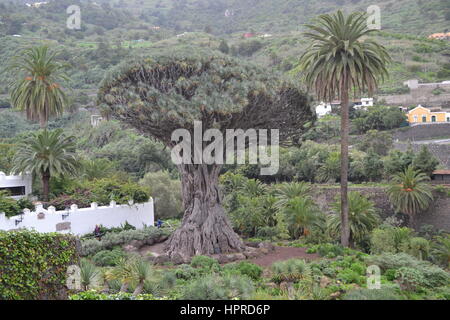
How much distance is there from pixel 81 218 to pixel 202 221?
7723mm

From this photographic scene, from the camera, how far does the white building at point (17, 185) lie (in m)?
31.7

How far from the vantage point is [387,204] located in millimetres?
37938

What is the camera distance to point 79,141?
2576 inches

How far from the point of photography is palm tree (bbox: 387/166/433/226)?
33.8 metres

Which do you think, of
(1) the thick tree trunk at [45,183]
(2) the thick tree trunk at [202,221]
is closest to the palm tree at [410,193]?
(2) the thick tree trunk at [202,221]

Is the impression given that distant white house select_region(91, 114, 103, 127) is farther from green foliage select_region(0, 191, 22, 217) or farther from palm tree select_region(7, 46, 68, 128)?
green foliage select_region(0, 191, 22, 217)

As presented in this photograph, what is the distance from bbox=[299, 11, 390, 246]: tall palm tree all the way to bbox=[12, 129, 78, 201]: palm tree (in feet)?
48.2

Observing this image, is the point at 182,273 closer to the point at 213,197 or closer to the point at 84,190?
the point at 213,197

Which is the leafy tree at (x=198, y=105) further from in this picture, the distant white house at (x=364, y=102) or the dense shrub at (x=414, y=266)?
the distant white house at (x=364, y=102)

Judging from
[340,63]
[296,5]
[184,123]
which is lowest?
[184,123]

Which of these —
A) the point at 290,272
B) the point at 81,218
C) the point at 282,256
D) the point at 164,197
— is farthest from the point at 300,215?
the point at 164,197

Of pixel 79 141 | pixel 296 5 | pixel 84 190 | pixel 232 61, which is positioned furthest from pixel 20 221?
pixel 296 5

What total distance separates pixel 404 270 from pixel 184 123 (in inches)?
424
